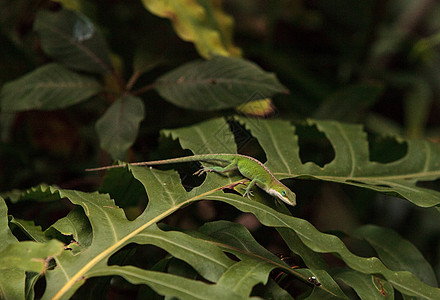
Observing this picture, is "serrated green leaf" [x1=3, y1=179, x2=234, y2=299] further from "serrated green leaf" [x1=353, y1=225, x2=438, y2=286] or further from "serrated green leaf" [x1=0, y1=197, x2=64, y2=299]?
"serrated green leaf" [x1=353, y1=225, x2=438, y2=286]

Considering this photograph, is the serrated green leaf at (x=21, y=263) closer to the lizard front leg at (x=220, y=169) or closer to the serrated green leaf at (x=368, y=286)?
the lizard front leg at (x=220, y=169)

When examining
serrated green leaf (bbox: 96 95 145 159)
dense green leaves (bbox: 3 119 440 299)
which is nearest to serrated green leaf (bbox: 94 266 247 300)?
dense green leaves (bbox: 3 119 440 299)

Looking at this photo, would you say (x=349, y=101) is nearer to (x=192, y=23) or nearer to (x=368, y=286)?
(x=192, y=23)

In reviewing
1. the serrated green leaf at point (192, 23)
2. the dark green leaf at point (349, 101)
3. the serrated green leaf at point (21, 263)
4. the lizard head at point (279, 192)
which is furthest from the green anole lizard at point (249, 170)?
the dark green leaf at point (349, 101)

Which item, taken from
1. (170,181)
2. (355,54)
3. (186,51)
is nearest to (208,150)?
(170,181)

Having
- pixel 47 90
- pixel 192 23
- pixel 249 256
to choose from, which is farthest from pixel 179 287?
pixel 192 23
